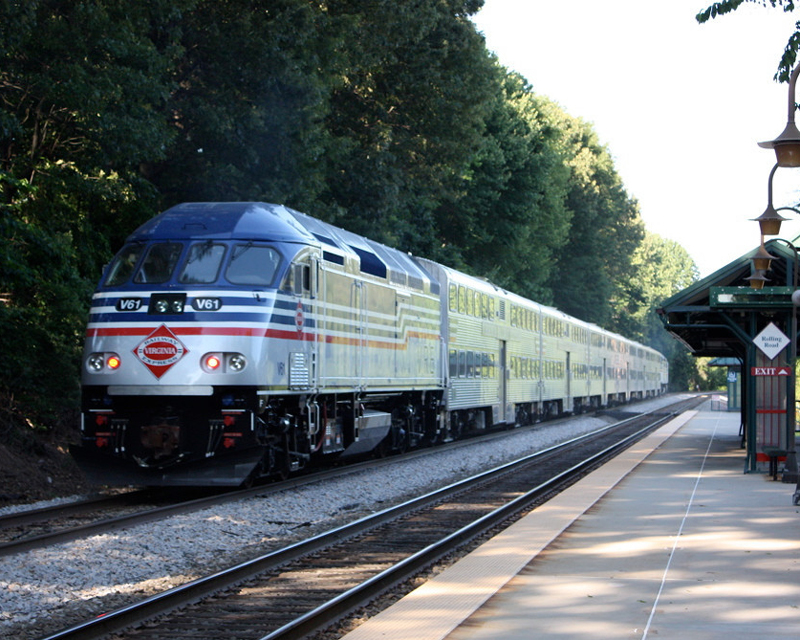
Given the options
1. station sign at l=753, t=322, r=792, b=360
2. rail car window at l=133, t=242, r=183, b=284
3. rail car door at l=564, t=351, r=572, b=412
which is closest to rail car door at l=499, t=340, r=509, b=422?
rail car door at l=564, t=351, r=572, b=412

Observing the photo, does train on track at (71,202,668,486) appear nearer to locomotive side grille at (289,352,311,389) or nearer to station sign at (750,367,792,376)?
locomotive side grille at (289,352,311,389)

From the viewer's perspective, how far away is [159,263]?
15.1 meters

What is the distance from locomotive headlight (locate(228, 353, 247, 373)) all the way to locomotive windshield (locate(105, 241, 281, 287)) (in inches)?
46.7

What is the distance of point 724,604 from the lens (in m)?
7.86

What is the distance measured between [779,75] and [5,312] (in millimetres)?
11795

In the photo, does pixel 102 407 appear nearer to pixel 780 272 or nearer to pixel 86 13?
pixel 86 13

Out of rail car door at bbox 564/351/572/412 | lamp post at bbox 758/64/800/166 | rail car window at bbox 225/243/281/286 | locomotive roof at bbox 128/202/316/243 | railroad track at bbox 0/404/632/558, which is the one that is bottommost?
railroad track at bbox 0/404/632/558

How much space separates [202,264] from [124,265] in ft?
3.87

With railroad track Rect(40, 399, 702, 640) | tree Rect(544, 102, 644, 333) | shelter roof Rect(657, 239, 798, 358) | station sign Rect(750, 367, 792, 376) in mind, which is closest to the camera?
railroad track Rect(40, 399, 702, 640)

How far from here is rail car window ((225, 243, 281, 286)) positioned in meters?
14.9

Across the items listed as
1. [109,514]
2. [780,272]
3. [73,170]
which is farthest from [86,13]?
[780,272]

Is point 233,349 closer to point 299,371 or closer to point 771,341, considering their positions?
point 299,371

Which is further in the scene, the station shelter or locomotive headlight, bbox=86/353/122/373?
the station shelter

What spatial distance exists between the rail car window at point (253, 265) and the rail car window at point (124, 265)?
56.2 inches
